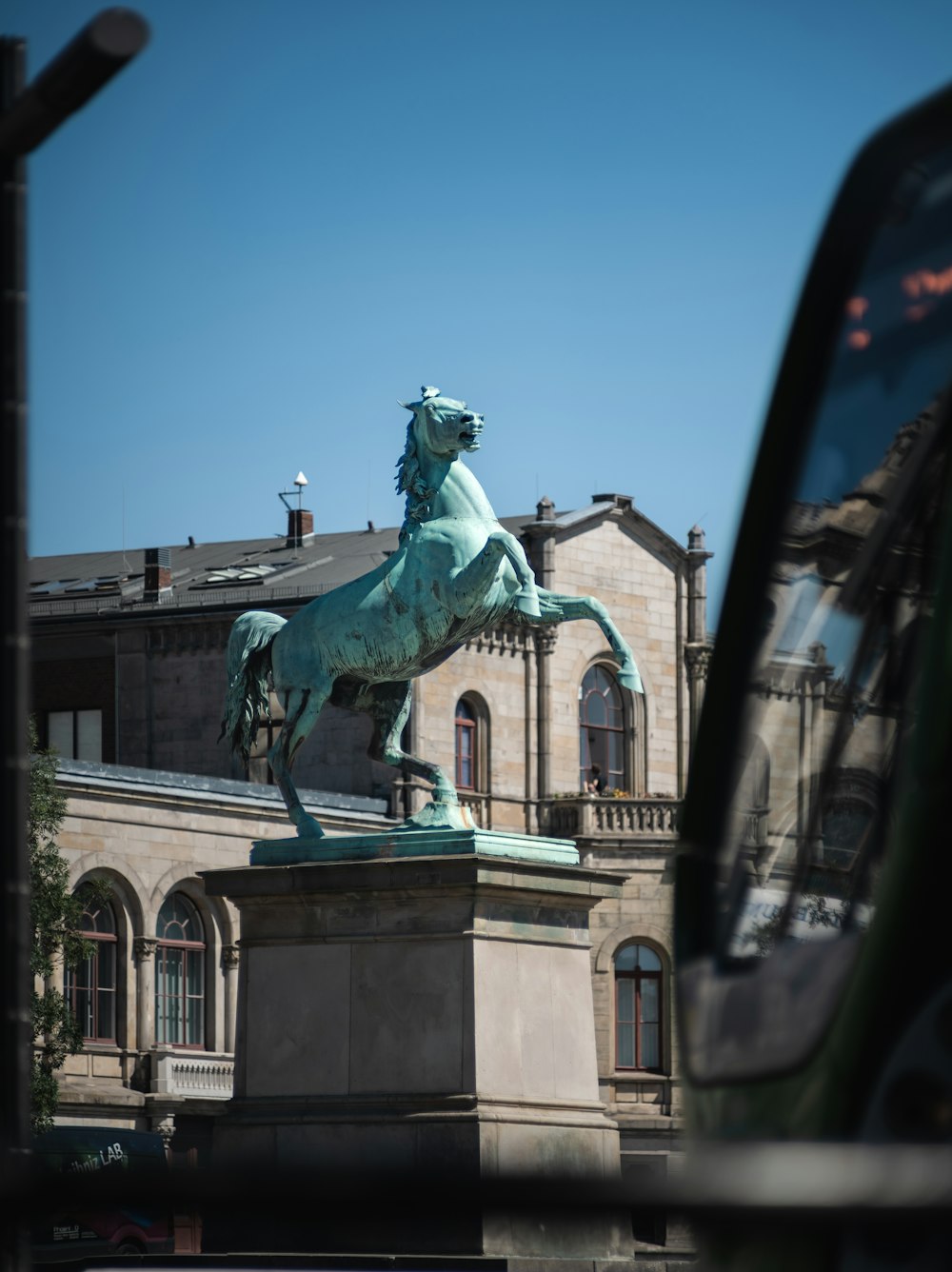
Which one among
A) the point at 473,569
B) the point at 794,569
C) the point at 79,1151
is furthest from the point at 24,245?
the point at 79,1151

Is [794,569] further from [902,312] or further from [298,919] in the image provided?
[298,919]

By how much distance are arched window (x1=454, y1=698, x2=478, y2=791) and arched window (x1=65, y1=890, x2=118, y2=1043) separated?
11.9 meters

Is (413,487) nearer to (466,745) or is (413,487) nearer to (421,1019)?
(421,1019)

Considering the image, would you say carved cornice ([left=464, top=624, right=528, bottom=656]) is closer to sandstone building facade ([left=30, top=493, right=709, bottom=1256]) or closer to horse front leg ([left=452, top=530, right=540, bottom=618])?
sandstone building facade ([left=30, top=493, right=709, bottom=1256])

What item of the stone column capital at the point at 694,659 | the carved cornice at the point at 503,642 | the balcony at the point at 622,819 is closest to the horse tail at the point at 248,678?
the balcony at the point at 622,819

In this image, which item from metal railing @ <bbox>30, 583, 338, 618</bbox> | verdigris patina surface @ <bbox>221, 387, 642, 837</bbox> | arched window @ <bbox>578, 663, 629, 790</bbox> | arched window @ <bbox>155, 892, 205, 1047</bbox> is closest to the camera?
verdigris patina surface @ <bbox>221, 387, 642, 837</bbox>

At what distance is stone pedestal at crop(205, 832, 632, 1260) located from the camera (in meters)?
18.2

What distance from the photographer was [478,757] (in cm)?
6159

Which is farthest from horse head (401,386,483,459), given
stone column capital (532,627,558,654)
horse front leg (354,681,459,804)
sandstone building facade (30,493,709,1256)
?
stone column capital (532,627,558,654)

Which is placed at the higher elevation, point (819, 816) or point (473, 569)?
point (473, 569)

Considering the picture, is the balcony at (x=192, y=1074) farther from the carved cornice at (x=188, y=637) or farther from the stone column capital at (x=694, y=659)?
the stone column capital at (x=694, y=659)

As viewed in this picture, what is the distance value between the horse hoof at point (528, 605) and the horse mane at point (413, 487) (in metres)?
0.97

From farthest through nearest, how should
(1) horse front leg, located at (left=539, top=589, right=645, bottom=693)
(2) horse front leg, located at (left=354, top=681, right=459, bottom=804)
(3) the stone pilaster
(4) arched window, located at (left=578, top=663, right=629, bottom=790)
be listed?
1. (4) arched window, located at (left=578, top=663, right=629, bottom=790)
2. (3) the stone pilaster
3. (2) horse front leg, located at (left=354, top=681, right=459, bottom=804)
4. (1) horse front leg, located at (left=539, top=589, right=645, bottom=693)

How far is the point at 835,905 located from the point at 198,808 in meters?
48.0
